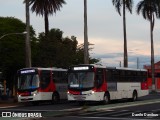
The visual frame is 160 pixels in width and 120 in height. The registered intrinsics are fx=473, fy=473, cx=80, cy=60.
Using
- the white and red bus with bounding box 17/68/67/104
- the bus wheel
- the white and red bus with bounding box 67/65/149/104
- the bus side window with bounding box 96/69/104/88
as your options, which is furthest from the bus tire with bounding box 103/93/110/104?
the bus wheel

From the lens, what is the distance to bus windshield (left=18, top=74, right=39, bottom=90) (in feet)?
128

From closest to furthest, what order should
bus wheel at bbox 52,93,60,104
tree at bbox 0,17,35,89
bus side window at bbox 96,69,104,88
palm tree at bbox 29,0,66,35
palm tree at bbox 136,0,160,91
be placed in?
bus side window at bbox 96,69,104,88
bus wheel at bbox 52,93,60,104
tree at bbox 0,17,35,89
palm tree at bbox 29,0,66,35
palm tree at bbox 136,0,160,91

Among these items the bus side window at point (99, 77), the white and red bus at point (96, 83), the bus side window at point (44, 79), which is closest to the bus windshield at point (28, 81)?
the bus side window at point (44, 79)

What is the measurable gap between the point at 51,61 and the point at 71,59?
3918 millimetres

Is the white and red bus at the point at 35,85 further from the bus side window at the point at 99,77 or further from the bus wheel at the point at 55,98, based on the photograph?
the bus side window at the point at 99,77

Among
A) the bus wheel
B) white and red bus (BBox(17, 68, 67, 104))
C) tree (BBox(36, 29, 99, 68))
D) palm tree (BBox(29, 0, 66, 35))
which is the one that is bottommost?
the bus wheel

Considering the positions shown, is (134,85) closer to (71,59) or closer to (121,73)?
(121,73)

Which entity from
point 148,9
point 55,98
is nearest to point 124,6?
point 148,9

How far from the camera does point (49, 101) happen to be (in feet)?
137

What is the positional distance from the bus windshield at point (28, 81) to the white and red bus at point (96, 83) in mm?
4092

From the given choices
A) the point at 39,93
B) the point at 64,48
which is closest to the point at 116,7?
the point at 64,48

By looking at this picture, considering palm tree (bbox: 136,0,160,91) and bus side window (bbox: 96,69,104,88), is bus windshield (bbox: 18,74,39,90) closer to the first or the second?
bus side window (bbox: 96,69,104,88)

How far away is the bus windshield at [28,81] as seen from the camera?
3894 centimetres

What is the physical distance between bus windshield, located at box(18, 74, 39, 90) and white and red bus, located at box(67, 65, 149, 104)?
409 centimetres
